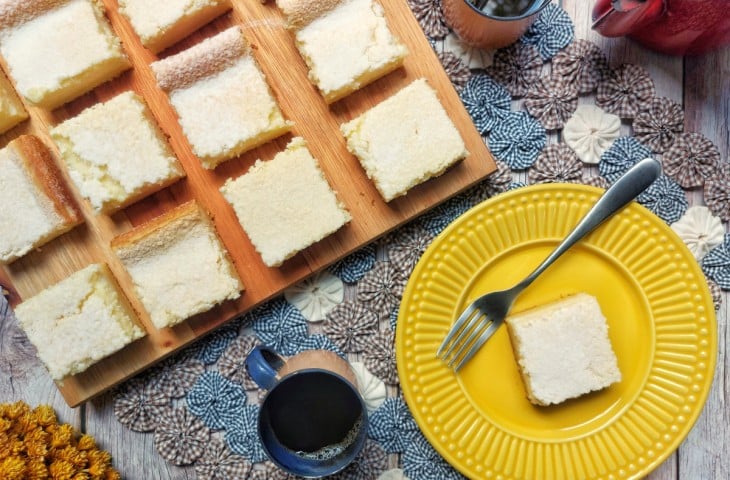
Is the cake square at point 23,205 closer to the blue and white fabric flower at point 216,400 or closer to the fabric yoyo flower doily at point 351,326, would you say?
the blue and white fabric flower at point 216,400

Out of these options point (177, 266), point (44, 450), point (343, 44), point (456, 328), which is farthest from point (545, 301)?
point (44, 450)

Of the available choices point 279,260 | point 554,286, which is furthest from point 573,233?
Answer: point 279,260

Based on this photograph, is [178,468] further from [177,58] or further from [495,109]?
[495,109]

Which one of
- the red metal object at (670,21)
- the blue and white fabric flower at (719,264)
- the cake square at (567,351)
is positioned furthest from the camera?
the blue and white fabric flower at (719,264)

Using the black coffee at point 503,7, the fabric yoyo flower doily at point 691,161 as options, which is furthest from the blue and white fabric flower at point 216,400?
the fabric yoyo flower doily at point 691,161

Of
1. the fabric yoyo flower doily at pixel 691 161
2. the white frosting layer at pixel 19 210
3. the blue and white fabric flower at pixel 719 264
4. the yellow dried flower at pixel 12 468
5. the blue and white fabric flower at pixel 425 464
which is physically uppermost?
the white frosting layer at pixel 19 210

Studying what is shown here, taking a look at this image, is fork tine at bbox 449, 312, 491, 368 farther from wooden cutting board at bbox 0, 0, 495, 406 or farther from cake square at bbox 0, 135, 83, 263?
cake square at bbox 0, 135, 83, 263

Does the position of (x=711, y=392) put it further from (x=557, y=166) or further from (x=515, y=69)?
(x=515, y=69)
